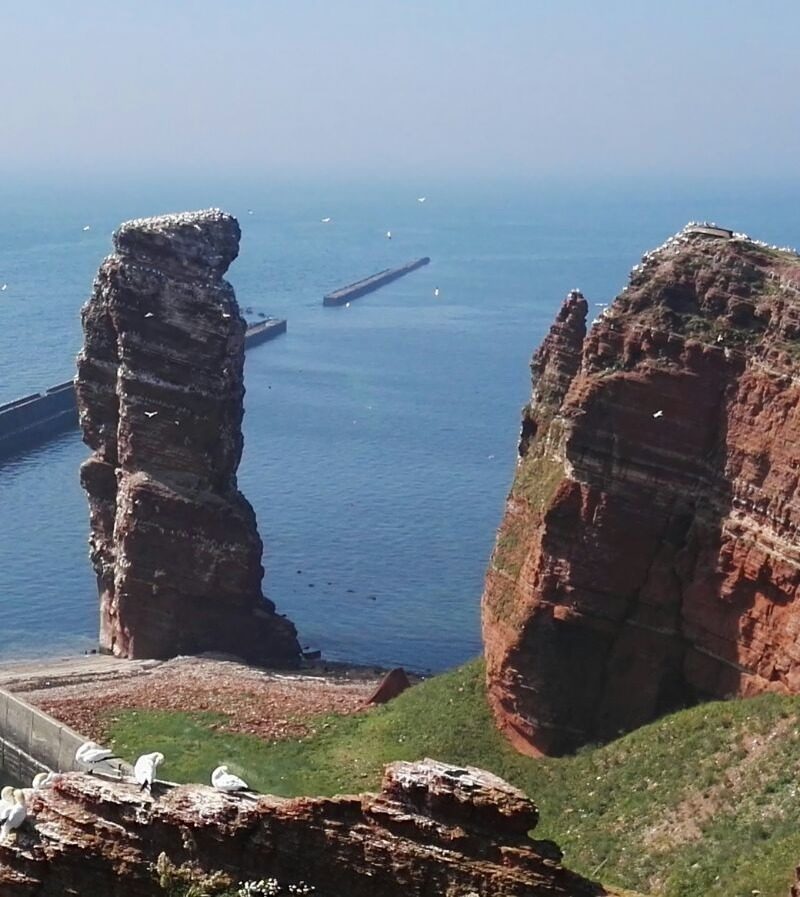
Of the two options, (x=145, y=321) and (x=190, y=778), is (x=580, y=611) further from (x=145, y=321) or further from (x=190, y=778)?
(x=145, y=321)

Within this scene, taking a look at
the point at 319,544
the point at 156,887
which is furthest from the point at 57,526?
the point at 156,887

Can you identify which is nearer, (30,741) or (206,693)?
(30,741)

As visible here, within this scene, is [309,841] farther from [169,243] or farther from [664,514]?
[169,243]

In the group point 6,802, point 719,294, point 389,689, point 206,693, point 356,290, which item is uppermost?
point 719,294

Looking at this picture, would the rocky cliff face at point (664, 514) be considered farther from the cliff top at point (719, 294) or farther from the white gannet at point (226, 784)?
the white gannet at point (226, 784)

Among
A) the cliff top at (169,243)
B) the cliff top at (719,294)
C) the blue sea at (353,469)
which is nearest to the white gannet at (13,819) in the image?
the cliff top at (719,294)

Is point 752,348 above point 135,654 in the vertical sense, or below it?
above

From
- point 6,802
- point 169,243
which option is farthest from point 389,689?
point 6,802
